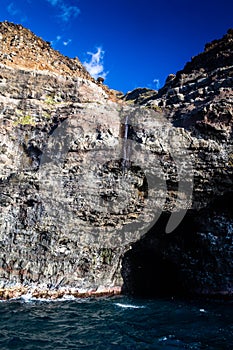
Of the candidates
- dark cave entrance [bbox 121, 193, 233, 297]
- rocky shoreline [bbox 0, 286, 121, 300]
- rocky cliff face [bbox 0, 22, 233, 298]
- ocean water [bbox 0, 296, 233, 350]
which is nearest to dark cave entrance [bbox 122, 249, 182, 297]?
dark cave entrance [bbox 121, 193, 233, 297]

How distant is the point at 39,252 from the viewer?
23.4 metres

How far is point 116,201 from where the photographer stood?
25250mm

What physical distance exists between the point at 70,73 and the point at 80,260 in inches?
977

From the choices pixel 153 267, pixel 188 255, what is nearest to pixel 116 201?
pixel 188 255

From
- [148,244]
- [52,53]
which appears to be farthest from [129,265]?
[52,53]

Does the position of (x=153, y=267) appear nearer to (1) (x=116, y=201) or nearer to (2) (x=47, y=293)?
(1) (x=116, y=201)

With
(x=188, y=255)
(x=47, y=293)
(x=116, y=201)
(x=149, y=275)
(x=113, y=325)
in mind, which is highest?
(x=116, y=201)

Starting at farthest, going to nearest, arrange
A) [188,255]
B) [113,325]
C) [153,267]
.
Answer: [153,267] < [188,255] < [113,325]

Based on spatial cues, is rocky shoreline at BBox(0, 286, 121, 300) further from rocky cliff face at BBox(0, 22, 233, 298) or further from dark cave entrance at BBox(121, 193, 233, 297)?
dark cave entrance at BBox(121, 193, 233, 297)

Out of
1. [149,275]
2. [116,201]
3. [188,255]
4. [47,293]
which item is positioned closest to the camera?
[47,293]

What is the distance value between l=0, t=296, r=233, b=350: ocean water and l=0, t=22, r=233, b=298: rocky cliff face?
9.78ft

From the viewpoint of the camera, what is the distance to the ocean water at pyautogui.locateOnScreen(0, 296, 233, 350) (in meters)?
13.9

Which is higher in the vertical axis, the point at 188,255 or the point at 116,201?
the point at 116,201

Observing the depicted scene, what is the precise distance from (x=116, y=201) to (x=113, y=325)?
413 inches
